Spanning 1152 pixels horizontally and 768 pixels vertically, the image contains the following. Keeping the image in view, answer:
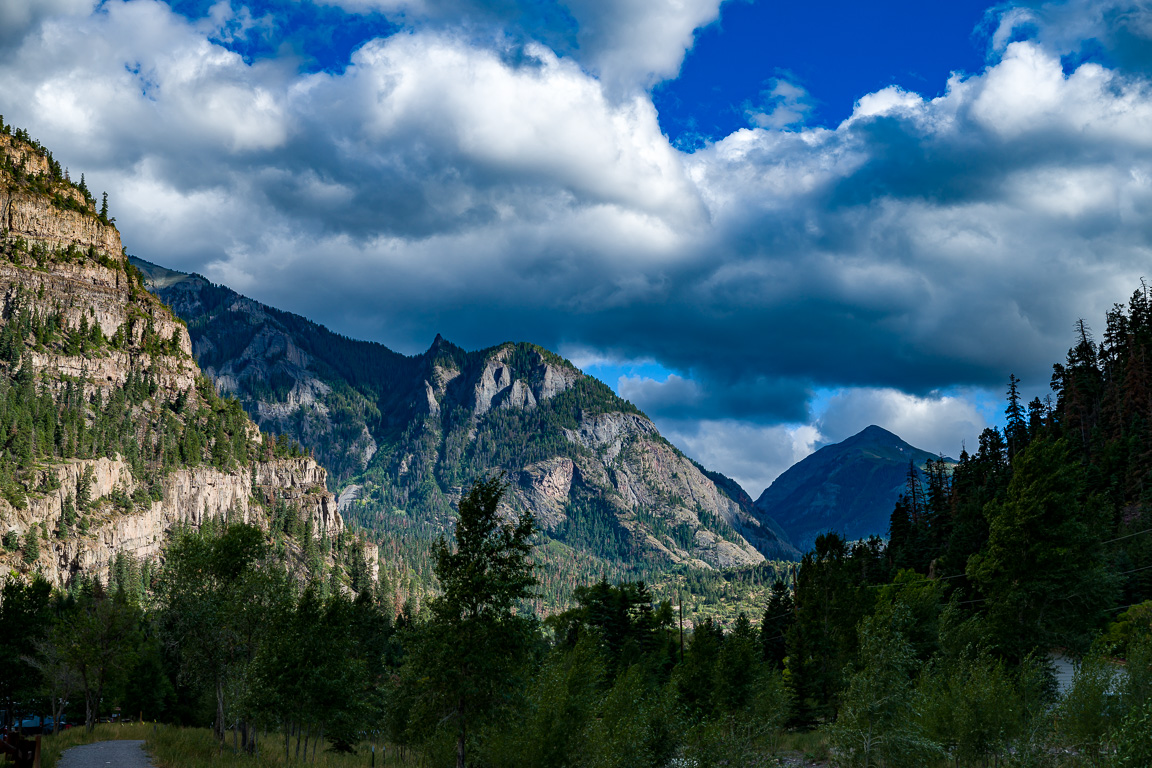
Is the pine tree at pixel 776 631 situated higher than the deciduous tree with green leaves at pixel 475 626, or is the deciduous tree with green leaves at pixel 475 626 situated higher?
the deciduous tree with green leaves at pixel 475 626

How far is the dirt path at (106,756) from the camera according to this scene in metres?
36.1

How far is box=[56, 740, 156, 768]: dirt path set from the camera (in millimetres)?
36094

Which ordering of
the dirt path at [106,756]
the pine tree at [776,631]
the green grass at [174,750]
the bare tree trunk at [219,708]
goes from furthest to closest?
the pine tree at [776,631]
the bare tree trunk at [219,708]
the green grass at [174,750]
the dirt path at [106,756]

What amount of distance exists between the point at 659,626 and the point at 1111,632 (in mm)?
56753

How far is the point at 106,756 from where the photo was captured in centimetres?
3953

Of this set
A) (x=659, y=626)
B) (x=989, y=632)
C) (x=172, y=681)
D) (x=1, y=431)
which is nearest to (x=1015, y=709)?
(x=989, y=632)

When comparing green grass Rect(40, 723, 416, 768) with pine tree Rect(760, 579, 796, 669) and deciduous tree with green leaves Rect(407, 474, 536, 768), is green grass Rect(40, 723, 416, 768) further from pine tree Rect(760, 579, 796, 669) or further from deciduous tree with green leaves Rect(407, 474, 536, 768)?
pine tree Rect(760, 579, 796, 669)

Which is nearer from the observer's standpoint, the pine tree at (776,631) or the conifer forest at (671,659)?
the conifer forest at (671,659)

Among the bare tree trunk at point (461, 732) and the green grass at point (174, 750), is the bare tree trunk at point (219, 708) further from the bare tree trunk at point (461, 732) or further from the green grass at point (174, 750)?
the bare tree trunk at point (461, 732)

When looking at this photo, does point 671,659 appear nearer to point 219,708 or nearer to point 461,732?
point 219,708

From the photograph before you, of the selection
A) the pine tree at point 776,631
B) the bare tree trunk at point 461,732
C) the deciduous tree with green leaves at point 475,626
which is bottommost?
the pine tree at point 776,631

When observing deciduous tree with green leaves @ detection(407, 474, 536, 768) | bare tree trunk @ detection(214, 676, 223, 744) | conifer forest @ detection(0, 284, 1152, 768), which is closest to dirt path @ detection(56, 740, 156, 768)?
conifer forest @ detection(0, 284, 1152, 768)

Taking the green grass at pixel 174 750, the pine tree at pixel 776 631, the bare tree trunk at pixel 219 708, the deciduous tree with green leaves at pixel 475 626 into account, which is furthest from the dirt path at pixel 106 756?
the pine tree at pixel 776 631

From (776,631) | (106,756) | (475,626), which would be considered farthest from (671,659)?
(106,756)
